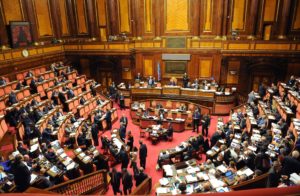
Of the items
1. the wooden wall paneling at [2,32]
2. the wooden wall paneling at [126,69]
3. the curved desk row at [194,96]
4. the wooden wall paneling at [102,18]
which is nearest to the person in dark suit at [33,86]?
the wooden wall paneling at [2,32]

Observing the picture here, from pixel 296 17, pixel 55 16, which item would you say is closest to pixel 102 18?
pixel 55 16

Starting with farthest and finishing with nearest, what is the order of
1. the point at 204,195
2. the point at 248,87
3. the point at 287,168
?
the point at 248,87, the point at 287,168, the point at 204,195

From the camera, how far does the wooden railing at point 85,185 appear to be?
235 inches

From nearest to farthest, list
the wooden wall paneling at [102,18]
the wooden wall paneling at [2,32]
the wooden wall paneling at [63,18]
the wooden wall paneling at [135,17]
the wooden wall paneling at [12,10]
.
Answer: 1. the wooden wall paneling at [2,32]
2. the wooden wall paneling at [12,10]
3. the wooden wall paneling at [135,17]
4. the wooden wall paneling at [63,18]
5. the wooden wall paneling at [102,18]

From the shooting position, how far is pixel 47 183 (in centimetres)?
606

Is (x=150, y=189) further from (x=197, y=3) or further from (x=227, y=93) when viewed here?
(x=197, y=3)

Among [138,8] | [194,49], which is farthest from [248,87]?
[138,8]

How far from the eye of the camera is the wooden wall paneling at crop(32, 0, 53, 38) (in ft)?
52.3

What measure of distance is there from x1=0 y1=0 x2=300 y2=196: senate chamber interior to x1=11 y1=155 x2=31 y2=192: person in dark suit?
0.09 ft

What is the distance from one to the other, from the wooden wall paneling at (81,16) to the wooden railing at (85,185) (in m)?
14.1

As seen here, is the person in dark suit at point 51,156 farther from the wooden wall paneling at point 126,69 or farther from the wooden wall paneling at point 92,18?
the wooden wall paneling at point 92,18

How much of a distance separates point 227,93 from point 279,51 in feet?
12.6

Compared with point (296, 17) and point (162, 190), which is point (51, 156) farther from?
point (296, 17)

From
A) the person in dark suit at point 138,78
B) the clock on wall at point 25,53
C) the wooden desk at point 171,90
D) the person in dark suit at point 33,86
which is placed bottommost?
the wooden desk at point 171,90
